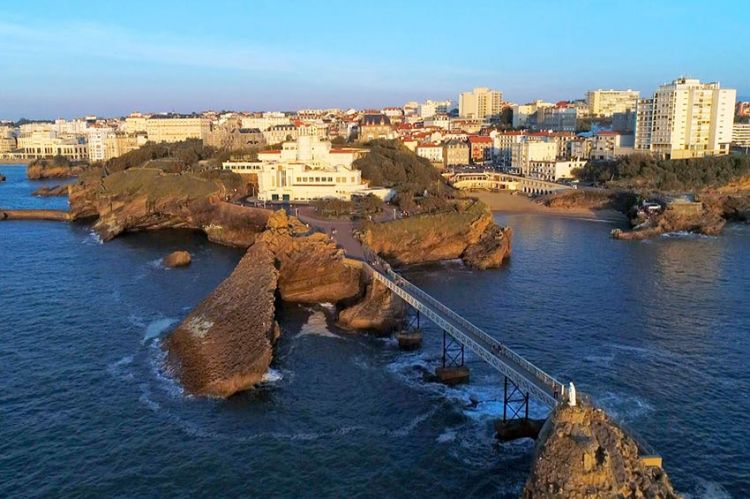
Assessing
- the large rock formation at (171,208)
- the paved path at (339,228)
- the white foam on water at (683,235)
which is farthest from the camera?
the white foam on water at (683,235)

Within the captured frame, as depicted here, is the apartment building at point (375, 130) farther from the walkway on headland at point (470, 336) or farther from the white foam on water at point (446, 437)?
the white foam on water at point (446, 437)

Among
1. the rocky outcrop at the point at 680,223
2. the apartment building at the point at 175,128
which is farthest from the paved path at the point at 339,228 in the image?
the apartment building at the point at 175,128

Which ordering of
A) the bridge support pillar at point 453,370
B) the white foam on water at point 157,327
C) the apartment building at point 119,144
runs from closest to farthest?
the bridge support pillar at point 453,370, the white foam on water at point 157,327, the apartment building at point 119,144

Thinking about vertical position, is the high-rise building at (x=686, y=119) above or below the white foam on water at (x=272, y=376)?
above

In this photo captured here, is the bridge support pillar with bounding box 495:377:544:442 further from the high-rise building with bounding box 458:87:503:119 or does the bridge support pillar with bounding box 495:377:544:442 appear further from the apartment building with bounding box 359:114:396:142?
the high-rise building with bounding box 458:87:503:119

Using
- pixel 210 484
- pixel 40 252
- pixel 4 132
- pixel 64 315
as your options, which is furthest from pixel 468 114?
pixel 210 484

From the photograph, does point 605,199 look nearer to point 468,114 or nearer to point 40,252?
point 40,252
